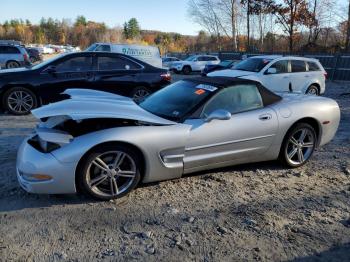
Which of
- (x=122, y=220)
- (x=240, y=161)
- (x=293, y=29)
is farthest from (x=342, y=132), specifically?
(x=293, y=29)

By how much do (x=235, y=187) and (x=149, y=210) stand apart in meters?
1.20

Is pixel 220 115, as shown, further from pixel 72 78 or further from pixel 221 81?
pixel 72 78

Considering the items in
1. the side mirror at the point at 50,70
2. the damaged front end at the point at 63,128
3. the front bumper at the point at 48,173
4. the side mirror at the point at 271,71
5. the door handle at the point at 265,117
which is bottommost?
the front bumper at the point at 48,173

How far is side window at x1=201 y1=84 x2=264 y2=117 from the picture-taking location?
485 centimetres

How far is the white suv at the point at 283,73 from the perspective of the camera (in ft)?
39.3

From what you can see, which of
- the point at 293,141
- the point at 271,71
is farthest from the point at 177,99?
the point at 271,71

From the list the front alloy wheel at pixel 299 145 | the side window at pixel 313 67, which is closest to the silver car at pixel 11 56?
the side window at pixel 313 67

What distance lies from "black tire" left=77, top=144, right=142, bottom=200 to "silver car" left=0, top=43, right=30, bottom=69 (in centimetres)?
2102

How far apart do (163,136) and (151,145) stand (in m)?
0.18

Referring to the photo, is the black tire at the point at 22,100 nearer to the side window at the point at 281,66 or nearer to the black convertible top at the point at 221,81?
the black convertible top at the point at 221,81

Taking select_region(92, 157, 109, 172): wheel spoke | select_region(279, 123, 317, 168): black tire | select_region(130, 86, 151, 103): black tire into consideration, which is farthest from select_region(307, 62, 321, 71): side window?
select_region(92, 157, 109, 172): wheel spoke

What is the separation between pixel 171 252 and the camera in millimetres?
3301

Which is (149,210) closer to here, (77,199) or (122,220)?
(122,220)

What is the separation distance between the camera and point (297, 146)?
5469 mm
